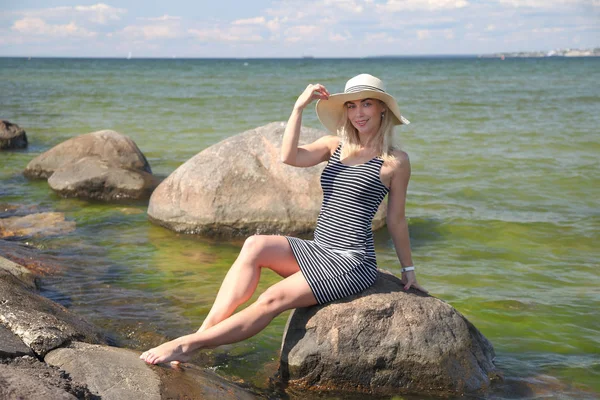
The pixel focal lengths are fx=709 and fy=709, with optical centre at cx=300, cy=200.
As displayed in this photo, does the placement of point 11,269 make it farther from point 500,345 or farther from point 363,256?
point 500,345

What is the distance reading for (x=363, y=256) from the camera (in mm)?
5090

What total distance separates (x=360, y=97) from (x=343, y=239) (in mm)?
1051

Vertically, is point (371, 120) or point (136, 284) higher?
point (371, 120)

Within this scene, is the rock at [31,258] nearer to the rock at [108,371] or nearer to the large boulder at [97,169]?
the large boulder at [97,169]

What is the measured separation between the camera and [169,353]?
14.4ft

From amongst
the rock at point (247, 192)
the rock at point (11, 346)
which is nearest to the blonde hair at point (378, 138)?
the rock at point (11, 346)

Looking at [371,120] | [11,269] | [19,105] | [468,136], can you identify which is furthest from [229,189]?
[19,105]

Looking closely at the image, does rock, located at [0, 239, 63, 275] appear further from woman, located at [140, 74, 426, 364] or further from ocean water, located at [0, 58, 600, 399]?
woman, located at [140, 74, 426, 364]

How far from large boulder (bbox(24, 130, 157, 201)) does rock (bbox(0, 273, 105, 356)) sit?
5.93 metres

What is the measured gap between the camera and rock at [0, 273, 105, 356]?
166 inches

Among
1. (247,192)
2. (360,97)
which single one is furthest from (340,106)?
(247,192)

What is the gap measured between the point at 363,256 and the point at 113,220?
5769 millimetres

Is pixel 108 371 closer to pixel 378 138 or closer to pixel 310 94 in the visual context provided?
pixel 310 94

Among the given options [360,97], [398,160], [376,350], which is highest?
[360,97]
